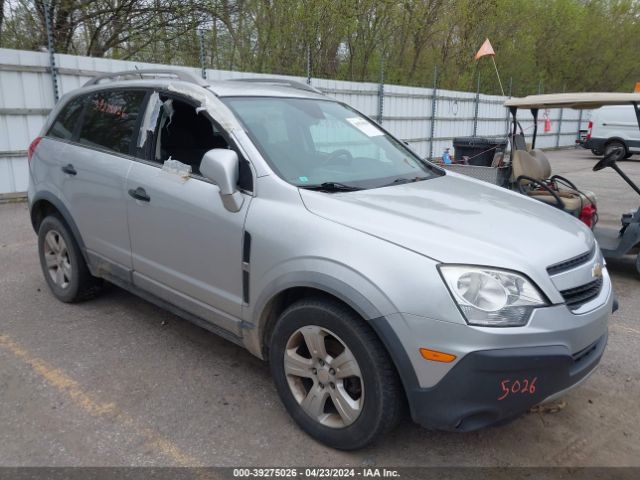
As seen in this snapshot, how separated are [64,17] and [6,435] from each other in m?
9.94

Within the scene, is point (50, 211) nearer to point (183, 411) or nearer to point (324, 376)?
point (183, 411)

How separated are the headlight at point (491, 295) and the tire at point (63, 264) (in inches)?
123

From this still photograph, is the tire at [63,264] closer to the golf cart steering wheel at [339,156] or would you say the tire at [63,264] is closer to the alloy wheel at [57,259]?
the alloy wheel at [57,259]

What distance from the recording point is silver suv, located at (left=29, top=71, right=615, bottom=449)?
220 centimetres

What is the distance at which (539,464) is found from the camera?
8.43 ft

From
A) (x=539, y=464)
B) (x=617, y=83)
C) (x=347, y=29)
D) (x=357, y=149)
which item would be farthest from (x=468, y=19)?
(x=539, y=464)

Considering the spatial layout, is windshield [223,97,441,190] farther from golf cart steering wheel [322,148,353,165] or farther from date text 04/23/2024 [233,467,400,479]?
date text 04/23/2024 [233,467,400,479]

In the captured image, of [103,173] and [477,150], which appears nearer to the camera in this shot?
[103,173]

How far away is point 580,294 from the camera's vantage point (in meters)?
2.49

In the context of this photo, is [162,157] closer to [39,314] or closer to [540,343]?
[39,314]

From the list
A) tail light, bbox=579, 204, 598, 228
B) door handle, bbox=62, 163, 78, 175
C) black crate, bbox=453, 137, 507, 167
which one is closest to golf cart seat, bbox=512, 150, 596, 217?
tail light, bbox=579, 204, 598, 228

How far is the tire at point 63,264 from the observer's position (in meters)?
4.20

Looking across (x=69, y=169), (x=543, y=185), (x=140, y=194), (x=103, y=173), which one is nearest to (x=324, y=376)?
(x=140, y=194)

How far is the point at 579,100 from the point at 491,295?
14.4ft
